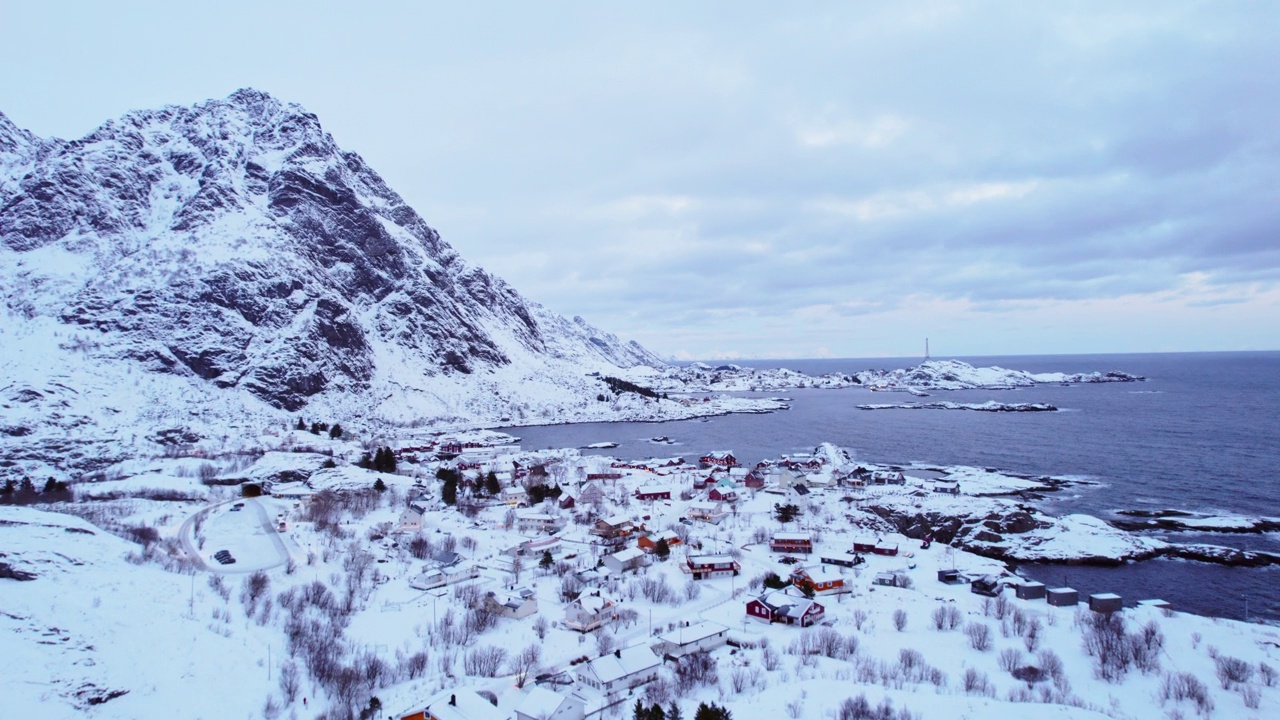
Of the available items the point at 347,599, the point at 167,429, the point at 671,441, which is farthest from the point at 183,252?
the point at 347,599

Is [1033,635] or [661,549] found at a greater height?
[661,549]

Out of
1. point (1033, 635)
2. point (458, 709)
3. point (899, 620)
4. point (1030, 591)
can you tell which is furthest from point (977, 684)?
point (458, 709)

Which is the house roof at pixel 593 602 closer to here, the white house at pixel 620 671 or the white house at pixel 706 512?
the white house at pixel 620 671

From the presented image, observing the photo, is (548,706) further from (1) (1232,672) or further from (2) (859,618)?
(1) (1232,672)

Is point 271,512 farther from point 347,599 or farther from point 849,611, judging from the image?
point 849,611

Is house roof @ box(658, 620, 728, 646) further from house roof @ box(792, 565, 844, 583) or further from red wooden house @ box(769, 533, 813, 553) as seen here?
red wooden house @ box(769, 533, 813, 553)

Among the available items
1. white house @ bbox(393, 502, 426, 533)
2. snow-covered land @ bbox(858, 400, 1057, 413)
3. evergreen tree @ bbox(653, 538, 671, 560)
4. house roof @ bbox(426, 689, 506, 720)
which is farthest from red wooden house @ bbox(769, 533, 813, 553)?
snow-covered land @ bbox(858, 400, 1057, 413)

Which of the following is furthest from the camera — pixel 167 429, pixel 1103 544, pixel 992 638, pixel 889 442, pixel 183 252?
pixel 183 252
